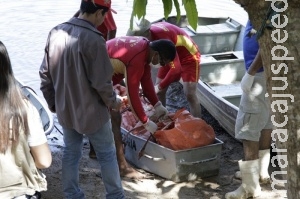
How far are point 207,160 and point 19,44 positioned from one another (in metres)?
8.23

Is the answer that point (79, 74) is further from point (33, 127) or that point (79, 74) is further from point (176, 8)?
point (176, 8)

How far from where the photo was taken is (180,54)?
5.84 metres

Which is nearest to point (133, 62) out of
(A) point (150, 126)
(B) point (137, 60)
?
(B) point (137, 60)

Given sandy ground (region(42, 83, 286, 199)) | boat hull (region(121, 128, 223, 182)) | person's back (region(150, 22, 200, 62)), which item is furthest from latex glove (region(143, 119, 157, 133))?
person's back (region(150, 22, 200, 62))

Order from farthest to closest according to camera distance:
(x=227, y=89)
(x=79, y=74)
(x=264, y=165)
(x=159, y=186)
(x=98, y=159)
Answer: (x=227, y=89), (x=159, y=186), (x=264, y=165), (x=98, y=159), (x=79, y=74)

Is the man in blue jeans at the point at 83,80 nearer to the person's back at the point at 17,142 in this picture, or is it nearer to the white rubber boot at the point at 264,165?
the person's back at the point at 17,142

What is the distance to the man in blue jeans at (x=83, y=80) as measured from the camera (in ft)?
12.0

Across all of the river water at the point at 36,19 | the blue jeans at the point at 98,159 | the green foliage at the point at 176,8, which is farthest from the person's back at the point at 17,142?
the river water at the point at 36,19

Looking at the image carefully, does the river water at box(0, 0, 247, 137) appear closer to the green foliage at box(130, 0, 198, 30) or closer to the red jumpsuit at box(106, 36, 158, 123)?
the red jumpsuit at box(106, 36, 158, 123)

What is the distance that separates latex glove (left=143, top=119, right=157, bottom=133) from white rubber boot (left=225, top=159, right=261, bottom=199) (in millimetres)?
875

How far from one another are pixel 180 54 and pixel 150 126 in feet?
4.23

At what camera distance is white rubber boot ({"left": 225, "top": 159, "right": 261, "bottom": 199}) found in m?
4.35

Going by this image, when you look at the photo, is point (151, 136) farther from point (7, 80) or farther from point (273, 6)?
point (273, 6)

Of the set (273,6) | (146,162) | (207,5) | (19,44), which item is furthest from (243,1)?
(207,5)
